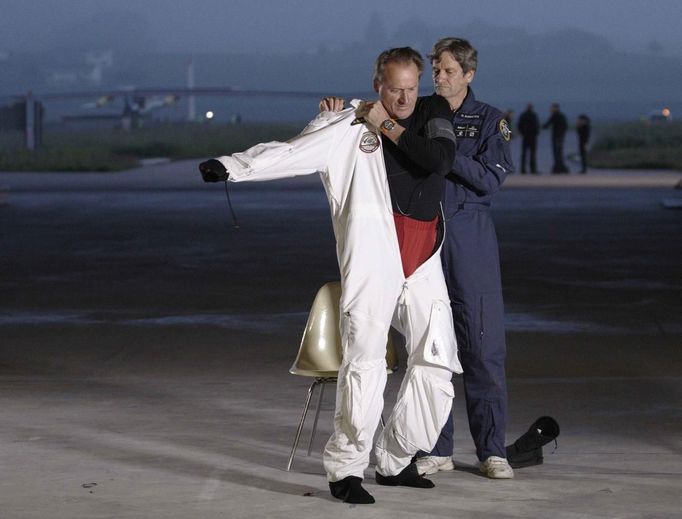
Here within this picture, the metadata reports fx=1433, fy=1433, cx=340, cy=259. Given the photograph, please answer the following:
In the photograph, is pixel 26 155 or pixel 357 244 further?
pixel 26 155

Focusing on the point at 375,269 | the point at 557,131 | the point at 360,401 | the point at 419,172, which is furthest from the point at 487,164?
the point at 557,131

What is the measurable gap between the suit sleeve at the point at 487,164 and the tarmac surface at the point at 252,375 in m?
1.26

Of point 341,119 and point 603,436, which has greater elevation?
point 341,119

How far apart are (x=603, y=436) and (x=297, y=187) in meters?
24.6

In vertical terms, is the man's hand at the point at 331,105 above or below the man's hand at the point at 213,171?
above

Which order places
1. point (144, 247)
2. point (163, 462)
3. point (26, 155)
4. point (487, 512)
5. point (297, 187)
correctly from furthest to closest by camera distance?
point (26, 155) < point (297, 187) < point (144, 247) < point (163, 462) < point (487, 512)

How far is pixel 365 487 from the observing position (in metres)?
5.94

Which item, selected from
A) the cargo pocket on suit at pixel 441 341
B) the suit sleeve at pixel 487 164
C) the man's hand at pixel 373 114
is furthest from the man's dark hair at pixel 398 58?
the cargo pocket on suit at pixel 441 341

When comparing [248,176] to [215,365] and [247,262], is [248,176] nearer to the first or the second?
[215,365]

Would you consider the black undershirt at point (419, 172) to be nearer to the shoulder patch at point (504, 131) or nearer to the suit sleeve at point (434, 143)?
the suit sleeve at point (434, 143)

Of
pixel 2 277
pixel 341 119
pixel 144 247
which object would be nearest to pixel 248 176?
pixel 341 119

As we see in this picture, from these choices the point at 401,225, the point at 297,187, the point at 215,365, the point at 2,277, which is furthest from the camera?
the point at 297,187

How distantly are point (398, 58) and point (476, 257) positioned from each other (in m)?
1.01

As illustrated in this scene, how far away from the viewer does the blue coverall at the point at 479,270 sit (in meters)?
6.13
